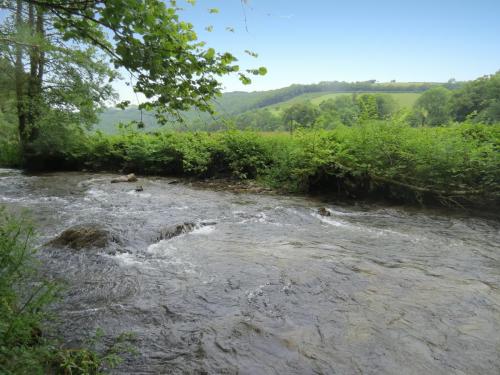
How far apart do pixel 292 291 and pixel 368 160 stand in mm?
7448

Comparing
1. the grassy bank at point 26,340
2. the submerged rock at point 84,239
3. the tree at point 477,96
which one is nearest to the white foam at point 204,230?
the submerged rock at point 84,239

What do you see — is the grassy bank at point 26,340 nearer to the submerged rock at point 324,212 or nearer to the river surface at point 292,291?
the river surface at point 292,291

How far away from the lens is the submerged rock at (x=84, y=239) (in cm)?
710

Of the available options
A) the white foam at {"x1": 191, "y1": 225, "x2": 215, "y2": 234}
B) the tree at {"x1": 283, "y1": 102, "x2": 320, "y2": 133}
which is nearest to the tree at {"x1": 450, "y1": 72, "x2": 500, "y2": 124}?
the tree at {"x1": 283, "y1": 102, "x2": 320, "y2": 133}

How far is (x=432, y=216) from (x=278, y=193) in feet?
18.0

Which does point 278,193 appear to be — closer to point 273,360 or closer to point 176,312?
point 176,312

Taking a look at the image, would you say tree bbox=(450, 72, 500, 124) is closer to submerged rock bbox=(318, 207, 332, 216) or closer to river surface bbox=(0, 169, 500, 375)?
submerged rock bbox=(318, 207, 332, 216)

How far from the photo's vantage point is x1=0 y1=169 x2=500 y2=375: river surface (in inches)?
149

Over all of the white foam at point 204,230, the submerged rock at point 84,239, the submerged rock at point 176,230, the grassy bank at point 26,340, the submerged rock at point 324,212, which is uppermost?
the grassy bank at point 26,340

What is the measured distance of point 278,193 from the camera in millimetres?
13508

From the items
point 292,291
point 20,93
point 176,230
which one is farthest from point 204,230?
point 20,93

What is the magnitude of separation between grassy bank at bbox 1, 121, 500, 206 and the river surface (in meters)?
1.31

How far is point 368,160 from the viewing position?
11523 millimetres

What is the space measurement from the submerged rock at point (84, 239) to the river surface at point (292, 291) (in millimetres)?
279
